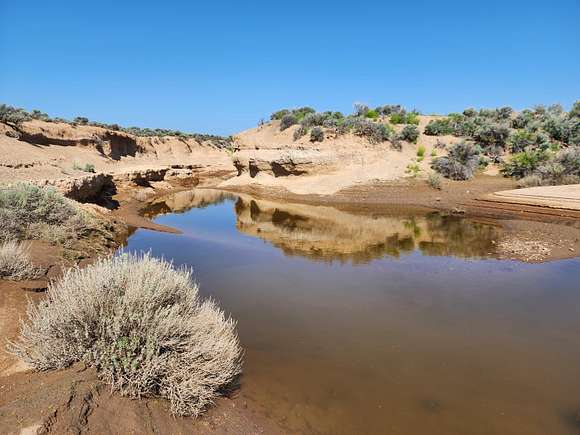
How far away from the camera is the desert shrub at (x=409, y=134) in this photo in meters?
25.8

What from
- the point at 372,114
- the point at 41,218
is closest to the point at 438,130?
the point at 372,114

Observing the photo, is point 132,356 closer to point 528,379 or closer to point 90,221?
point 528,379

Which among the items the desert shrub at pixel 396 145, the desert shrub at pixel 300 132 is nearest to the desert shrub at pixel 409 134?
the desert shrub at pixel 396 145

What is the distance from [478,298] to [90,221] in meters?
9.44

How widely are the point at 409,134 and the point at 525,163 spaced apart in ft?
24.6

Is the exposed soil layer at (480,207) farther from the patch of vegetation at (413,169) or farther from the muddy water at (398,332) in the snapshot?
the muddy water at (398,332)

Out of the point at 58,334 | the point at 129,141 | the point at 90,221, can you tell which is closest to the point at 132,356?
the point at 58,334

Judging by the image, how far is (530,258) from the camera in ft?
30.2

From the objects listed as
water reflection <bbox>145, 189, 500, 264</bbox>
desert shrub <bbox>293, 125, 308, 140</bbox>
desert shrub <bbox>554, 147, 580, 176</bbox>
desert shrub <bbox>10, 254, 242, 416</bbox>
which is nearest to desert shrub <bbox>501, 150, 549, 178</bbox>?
desert shrub <bbox>554, 147, 580, 176</bbox>

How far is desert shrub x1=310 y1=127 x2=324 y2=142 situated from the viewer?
2560 centimetres

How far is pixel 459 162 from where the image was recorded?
892 inches

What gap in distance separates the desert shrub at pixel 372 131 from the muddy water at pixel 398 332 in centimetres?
1517

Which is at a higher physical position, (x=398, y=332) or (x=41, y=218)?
(x=41, y=218)

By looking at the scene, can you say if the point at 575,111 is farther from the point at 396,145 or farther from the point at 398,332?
the point at 398,332
